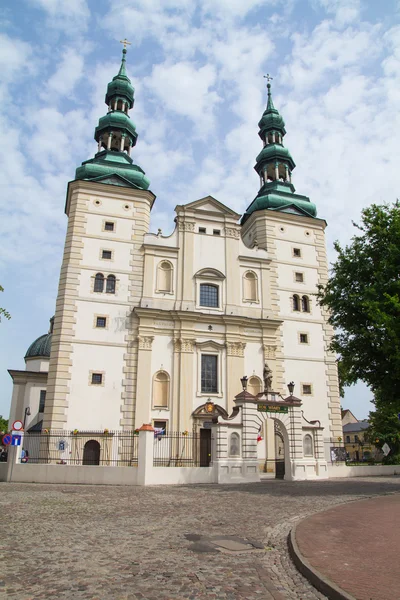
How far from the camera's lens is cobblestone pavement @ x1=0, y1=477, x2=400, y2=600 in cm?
506

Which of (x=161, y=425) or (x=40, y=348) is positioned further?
(x=40, y=348)

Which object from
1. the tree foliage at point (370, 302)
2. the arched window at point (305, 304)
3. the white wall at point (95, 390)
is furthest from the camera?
the arched window at point (305, 304)

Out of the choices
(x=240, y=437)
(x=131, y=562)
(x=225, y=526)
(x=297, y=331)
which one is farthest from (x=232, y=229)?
(x=131, y=562)

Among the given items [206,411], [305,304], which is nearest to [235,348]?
[206,411]

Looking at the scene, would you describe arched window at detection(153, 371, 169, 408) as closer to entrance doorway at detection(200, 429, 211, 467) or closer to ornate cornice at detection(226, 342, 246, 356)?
entrance doorway at detection(200, 429, 211, 467)

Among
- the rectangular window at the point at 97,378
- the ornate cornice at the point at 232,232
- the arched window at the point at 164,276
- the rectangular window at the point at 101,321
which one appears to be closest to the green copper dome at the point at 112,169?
the arched window at the point at 164,276

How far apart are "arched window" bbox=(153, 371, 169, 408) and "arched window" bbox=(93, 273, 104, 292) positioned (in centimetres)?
614

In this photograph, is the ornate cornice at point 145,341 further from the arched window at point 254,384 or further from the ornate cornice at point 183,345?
the arched window at point 254,384

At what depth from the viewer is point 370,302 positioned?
16469 mm

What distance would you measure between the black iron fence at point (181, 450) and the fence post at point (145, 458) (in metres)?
4.65

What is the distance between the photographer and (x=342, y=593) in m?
4.66

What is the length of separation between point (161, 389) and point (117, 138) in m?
19.7

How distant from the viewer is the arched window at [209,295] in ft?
97.7

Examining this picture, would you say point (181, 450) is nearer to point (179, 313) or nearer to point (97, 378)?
point (97, 378)
